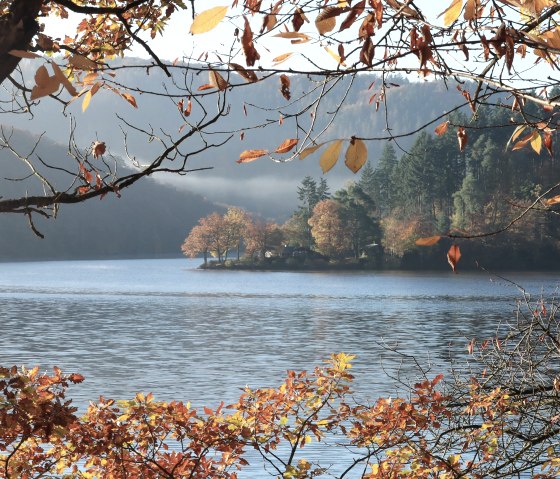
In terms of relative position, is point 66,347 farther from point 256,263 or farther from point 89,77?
point 256,263

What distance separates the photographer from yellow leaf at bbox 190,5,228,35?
2.28m

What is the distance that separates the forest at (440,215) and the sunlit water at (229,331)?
24.6m

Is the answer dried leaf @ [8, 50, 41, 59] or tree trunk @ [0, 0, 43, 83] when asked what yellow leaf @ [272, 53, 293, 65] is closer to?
dried leaf @ [8, 50, 41, 59]

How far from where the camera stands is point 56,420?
19.6ft

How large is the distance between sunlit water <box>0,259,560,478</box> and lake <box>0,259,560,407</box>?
6 centimetres

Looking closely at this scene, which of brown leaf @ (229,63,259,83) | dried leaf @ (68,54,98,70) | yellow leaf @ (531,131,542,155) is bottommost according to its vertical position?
yellow leaf @ (531,131,542,155)

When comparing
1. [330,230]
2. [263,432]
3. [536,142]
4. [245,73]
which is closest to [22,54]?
[245,73]

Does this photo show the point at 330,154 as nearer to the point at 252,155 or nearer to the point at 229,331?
the point at 252,155

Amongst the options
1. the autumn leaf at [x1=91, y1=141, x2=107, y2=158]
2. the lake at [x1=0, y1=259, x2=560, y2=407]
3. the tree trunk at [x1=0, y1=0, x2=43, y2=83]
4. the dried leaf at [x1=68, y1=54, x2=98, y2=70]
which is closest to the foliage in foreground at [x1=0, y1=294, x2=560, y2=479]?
the lake at [x1=0, y1=259, x2=560, y2=407]

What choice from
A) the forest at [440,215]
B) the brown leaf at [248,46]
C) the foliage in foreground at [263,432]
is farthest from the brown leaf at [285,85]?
the forest at [440,215]

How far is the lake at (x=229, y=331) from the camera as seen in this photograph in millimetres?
28359

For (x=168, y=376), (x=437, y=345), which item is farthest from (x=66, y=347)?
(x=437, y=345)

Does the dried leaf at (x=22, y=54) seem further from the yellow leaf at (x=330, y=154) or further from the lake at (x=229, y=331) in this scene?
the lake at (x=229, y=331)

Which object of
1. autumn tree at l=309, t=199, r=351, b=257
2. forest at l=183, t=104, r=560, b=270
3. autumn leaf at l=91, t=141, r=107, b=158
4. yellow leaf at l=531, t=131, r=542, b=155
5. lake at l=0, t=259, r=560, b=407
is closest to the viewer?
yellow leaf at l=531, t=131, r=542, b=155
